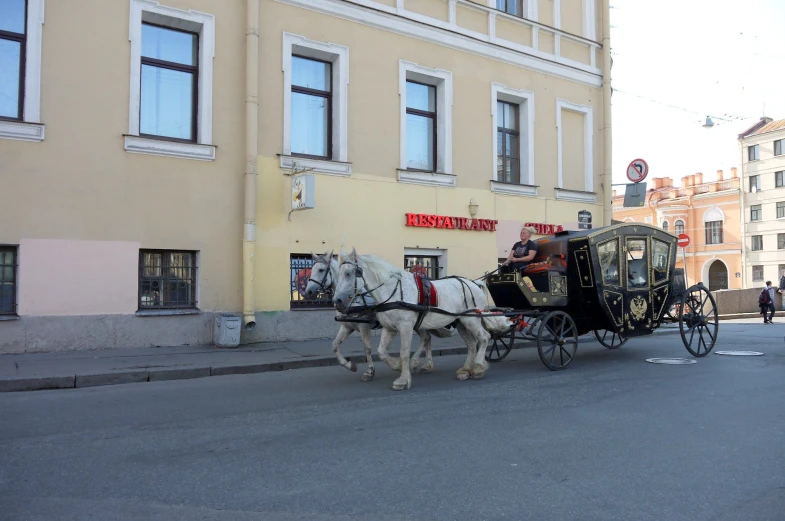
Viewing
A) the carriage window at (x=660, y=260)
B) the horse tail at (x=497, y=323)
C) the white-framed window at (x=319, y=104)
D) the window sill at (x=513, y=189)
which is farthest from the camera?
the window sill at (x=513, y=189)

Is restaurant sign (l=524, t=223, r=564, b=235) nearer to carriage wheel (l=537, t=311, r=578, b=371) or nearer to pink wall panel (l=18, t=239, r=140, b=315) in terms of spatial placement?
carriage wheel (l=537, t=311, r=578, b=371)

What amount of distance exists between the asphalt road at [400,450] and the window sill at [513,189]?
8269 millimetres

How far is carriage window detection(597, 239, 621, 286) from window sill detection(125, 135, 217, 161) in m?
7.59

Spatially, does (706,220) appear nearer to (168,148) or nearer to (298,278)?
(298,278)

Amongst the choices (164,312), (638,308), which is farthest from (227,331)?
(638,308)

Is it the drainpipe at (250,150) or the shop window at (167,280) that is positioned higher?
the drainpipe at (250,150)

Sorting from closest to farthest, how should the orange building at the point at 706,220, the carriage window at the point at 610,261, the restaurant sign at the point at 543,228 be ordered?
the carriage window at the point at 610,261 < the restaurant sign at the point at 543,228 < the orange building at the point at 706,220

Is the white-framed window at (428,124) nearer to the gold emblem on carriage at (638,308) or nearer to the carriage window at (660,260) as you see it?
the carriage window at (660,260)

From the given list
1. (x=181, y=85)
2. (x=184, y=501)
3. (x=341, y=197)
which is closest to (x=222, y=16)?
(x=181, y=85)

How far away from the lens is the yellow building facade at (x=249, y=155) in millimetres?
11047

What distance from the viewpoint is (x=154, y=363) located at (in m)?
10.0

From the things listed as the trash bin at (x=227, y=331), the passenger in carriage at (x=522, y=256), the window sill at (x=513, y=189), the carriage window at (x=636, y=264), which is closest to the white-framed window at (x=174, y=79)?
the trash bin at (x=227, y=331)

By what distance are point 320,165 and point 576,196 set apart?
27.5ft

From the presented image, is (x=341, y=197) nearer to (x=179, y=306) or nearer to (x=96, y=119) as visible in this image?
(x=179, y=306)
